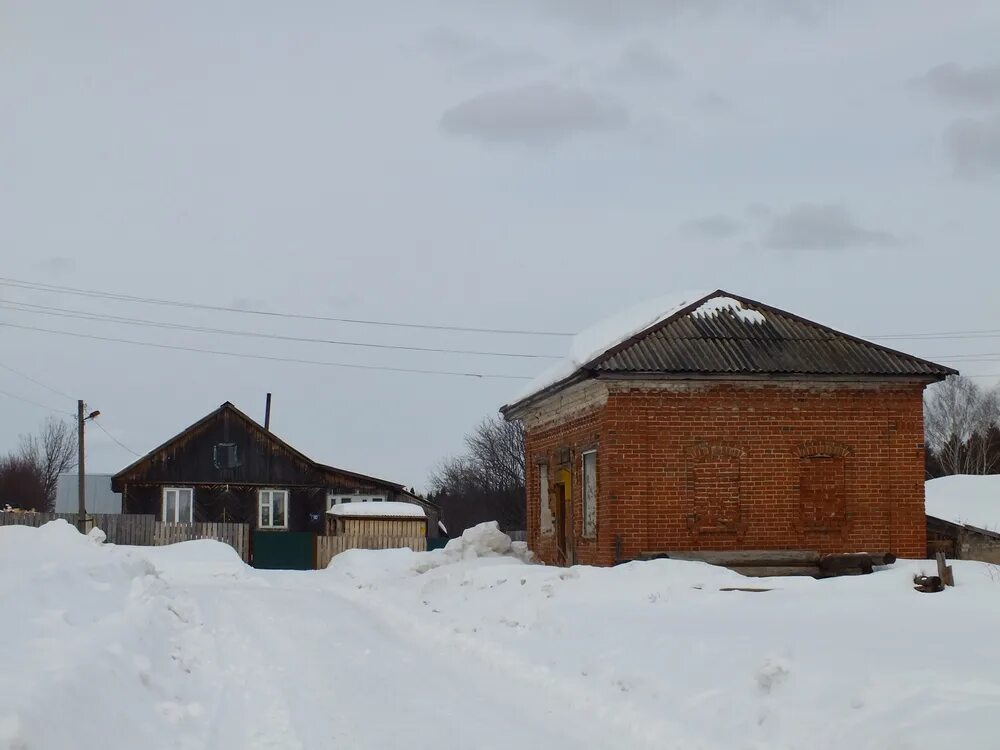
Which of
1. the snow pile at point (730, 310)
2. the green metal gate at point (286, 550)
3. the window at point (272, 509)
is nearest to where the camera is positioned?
the snow pile at point (730, 310)

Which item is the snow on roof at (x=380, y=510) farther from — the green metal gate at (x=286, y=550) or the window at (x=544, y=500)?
the window at (x=544, y=500)

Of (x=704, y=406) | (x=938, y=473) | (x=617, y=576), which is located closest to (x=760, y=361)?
(x=704, y=406)

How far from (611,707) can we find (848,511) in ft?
46.7

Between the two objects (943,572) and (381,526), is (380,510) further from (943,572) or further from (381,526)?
(943,572)

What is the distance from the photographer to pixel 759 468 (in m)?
22.5

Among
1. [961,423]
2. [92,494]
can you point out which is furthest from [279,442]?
[961,423]

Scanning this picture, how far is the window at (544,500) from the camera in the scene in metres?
28.0

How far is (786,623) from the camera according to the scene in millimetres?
11703

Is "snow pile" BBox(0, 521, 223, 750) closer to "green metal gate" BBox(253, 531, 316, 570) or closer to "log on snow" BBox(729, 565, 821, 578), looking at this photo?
"log on snow" BBox(729, 565, 821, 578)

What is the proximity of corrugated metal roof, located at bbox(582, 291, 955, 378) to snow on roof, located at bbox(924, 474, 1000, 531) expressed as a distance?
12.3 meters

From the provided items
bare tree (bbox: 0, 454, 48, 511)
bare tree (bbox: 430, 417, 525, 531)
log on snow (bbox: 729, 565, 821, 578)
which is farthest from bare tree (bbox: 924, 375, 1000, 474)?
bare tree (bbox: 0, 454, 48, 511)

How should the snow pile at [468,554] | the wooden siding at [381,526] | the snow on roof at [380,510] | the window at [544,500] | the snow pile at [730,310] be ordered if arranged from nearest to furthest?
the snow pile at [730,310], the window at [544,500], the snow pile at [468,554], the wooden siding at [381,526], the snow on roof at [380,510]

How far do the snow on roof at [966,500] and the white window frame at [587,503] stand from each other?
1423cm

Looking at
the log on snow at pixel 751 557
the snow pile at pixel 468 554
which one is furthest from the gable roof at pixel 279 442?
the log on snow at pixel 751 557
